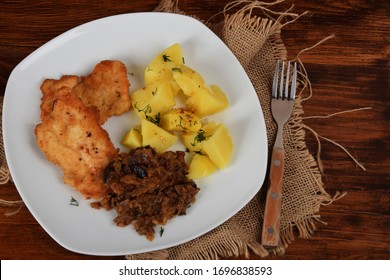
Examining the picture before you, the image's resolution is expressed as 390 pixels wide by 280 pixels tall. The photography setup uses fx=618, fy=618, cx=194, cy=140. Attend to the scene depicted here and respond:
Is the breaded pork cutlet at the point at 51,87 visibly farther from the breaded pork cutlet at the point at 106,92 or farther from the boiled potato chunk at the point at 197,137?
the boiled potato chunk at the point at 197,137

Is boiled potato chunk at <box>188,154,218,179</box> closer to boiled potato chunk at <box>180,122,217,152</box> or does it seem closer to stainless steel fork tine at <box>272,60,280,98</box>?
boiled potato chunk at <box>180,122,217,152</box>

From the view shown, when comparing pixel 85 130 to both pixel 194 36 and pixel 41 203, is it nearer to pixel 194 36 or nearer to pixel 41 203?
pixel 41 203

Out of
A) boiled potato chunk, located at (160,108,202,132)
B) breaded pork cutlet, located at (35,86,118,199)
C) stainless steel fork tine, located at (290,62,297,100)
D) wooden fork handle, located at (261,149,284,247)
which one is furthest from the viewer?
stainless steel fork tine, located at (290,62,297,100)

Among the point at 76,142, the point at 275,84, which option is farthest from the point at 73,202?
the point at 275,84

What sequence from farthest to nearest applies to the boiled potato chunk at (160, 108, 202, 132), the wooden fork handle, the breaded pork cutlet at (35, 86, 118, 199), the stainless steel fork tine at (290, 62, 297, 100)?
the stainless steel fork tine at (290, 62, 297, 100) → the wooden fork handle → the boiled potato chunk at (160, 108, 202, 132) → the breaded pork cutlet at (35, 86, 118, 199)

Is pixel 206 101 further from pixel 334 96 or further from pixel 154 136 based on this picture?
pixel 334 96

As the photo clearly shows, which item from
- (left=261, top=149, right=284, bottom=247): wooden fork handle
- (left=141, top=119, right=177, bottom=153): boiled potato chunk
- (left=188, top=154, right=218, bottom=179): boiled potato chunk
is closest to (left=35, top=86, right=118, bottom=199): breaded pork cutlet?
(left=141, top=119, right=177, bottom=153): boiled potato chunk
